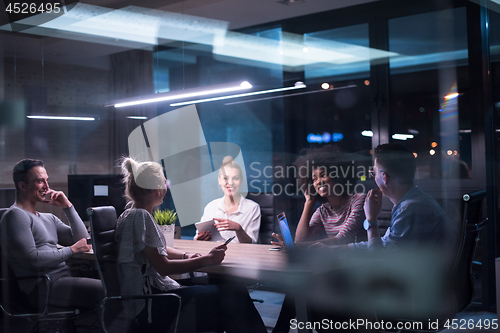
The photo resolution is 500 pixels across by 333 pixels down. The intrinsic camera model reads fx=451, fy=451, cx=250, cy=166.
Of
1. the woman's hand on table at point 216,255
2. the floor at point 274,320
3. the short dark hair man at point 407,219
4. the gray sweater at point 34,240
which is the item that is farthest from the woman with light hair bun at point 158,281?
the short dark hair man at point 407,219

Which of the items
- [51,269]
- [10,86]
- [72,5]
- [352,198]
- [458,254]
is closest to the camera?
[458,254]

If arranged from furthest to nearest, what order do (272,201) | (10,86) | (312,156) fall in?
(312,156), (272,201), (10,86)

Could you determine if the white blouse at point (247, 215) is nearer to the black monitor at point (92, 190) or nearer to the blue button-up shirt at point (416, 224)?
the black monitor at point (92, 190)

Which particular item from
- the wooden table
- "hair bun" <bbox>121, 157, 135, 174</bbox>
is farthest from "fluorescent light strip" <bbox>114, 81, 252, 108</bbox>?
the wooden table

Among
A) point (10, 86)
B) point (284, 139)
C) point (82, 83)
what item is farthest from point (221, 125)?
point (10, 86)

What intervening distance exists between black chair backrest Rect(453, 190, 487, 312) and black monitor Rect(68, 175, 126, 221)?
1.75m

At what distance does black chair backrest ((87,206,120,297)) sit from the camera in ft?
7.18

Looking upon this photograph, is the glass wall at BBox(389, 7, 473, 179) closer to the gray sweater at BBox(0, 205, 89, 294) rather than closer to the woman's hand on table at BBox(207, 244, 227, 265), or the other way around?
the woman's hand on table at BBox(207, 244, 227, 265)

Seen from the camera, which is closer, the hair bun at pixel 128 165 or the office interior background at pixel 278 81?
the hair bun at pixel 128 165

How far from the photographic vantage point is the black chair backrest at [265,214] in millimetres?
3417

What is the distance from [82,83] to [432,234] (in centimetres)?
240

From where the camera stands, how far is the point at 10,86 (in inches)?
119

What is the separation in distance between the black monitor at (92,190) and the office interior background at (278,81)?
5 centimetres

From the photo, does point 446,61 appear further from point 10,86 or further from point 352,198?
point 10,86
